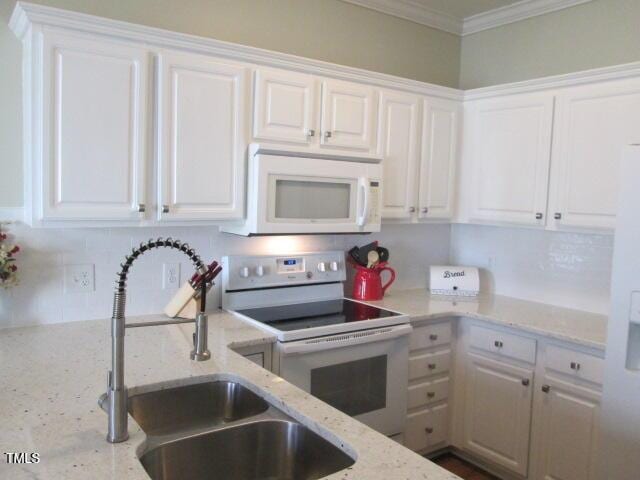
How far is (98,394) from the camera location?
155cm

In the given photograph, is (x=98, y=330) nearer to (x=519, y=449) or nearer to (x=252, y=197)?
(x=252, y=197)

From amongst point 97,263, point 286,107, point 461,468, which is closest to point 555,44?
point 286,107

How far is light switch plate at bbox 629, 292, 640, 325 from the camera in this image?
201 cm

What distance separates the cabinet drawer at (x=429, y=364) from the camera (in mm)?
2818

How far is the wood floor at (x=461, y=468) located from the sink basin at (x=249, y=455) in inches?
68.1

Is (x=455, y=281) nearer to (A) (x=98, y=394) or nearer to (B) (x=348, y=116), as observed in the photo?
(B) (x=348, y=116)

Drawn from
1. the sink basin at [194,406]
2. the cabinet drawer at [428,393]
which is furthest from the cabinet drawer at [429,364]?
the sink basin at [194,406]

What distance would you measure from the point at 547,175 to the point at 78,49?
2.25 m

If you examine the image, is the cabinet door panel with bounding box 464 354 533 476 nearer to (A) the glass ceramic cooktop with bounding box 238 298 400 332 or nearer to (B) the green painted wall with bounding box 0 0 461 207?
(A) the glass ceramic cooktop with bounding box 238 298 400 332

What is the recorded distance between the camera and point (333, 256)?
3035 millimetres

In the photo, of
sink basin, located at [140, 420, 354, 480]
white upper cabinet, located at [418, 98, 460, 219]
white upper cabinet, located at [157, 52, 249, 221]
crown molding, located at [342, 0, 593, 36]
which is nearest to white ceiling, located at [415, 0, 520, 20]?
crown molding, located at [342, 0, 593, 36]

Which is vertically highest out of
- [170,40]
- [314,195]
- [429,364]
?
[170,40]

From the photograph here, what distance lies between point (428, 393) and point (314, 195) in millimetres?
1227

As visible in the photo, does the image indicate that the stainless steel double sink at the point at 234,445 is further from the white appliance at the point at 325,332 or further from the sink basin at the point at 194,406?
the white appliance at the point at 325,332
